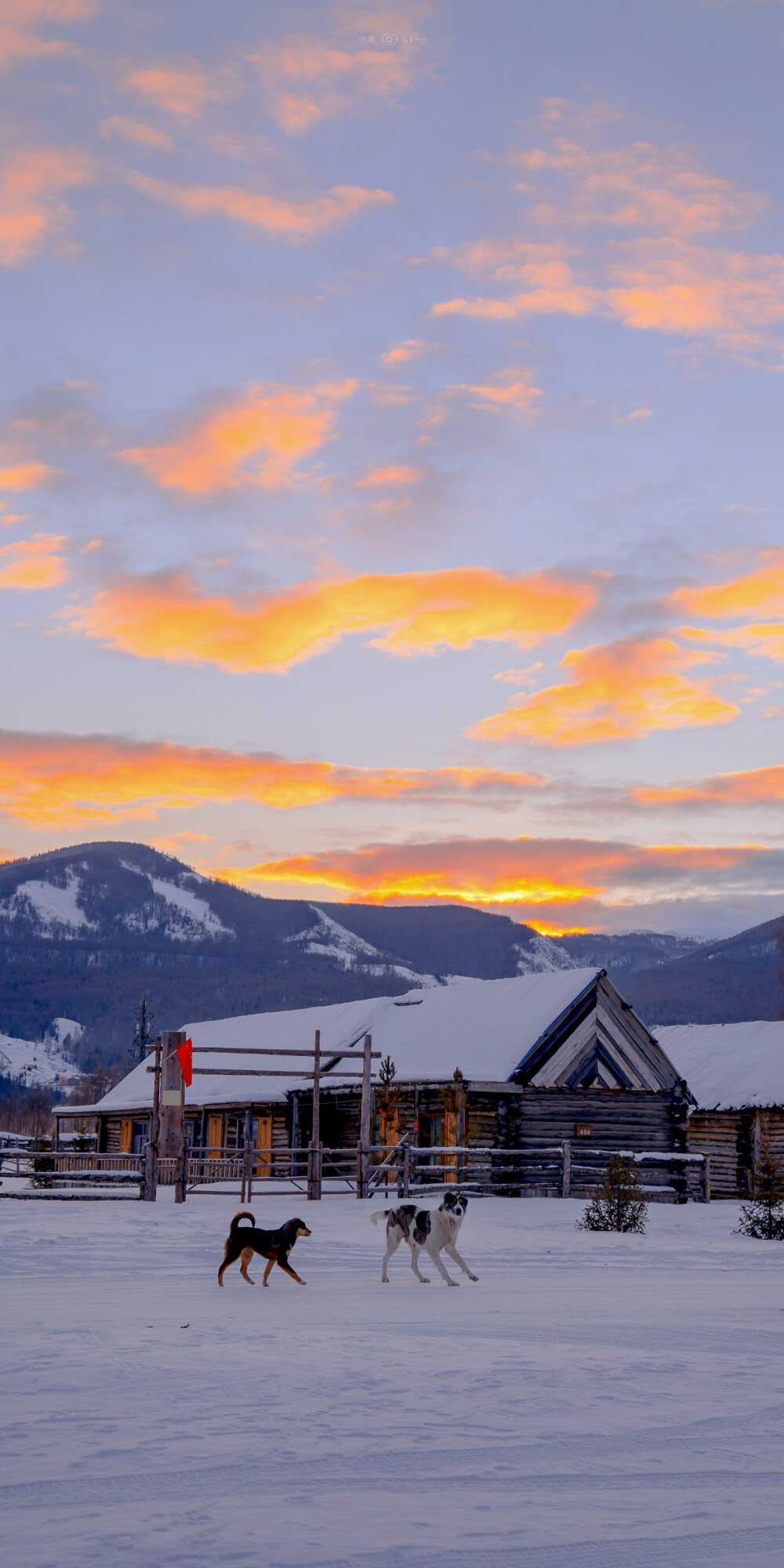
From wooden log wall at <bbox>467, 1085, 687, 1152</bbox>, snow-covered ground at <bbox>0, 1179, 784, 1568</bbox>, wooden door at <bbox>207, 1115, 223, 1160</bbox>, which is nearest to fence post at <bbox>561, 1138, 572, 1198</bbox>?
wooden log wall at <bbox>467, 1085, 687, 1152</bbox>

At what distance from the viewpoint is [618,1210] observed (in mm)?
24125

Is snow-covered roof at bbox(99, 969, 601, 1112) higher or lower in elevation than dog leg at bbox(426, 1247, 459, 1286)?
higher

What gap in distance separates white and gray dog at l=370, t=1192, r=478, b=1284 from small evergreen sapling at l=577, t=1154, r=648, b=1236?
8.71 meters

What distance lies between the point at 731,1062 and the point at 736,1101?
117 inches

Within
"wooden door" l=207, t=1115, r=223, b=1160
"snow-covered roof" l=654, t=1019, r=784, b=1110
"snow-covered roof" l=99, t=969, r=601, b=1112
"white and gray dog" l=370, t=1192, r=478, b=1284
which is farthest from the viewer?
"wooden door" l=207, t=1115, r=223, b=1160

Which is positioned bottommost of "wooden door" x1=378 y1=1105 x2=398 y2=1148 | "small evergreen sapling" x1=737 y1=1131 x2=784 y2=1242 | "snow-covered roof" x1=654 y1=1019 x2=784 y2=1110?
"small evergreen sapling" x1=737 y1=1131 x2=784 y2=1242

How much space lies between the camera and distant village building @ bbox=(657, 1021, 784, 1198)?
3894 cm

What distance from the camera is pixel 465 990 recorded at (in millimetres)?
39094

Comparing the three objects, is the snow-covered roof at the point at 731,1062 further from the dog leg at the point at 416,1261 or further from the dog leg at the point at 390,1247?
the dog leg at the point at 390,1247

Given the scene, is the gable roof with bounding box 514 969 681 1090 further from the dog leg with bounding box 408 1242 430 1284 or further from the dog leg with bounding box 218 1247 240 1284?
the dog leg with bounding box 218 1247 240 1284

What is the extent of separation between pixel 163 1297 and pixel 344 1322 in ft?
8.18

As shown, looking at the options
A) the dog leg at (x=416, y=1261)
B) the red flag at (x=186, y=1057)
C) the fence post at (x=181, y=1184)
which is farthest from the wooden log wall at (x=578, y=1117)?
the dog leg at (x=416, y=1261)

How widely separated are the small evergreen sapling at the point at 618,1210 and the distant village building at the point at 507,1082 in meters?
7.24

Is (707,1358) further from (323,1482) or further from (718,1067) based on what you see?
(718,1067)
